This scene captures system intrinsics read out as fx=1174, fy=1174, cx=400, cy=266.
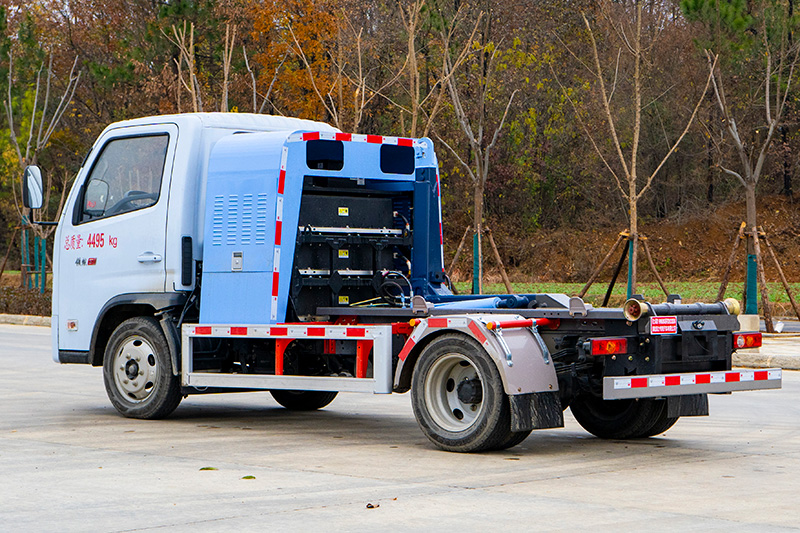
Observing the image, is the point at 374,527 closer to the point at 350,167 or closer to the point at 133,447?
the point at 133,447

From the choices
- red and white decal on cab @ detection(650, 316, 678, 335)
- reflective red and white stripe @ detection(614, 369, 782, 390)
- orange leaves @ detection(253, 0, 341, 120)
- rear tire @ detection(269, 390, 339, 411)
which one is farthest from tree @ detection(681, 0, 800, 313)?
red and white decal on cab @ detection(650, 316, 678, 335)

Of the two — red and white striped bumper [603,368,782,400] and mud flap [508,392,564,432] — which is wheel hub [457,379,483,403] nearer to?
mud flap [508,392,564,432]

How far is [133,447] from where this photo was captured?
30.5 ft

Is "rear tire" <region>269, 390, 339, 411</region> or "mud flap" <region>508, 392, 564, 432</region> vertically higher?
"mud flap" <region>508, 392, 564, 432</region>

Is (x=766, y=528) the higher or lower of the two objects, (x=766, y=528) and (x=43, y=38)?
the lower

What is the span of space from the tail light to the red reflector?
1.13 m

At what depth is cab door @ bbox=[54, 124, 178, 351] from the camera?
11.0 metres

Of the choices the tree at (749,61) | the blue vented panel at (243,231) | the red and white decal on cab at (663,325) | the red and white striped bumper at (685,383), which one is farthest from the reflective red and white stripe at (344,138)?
the tree at (749,61)

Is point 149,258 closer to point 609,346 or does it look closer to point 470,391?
point 470,391

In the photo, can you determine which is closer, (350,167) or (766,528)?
(766,528)

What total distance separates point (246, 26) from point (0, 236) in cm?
2560

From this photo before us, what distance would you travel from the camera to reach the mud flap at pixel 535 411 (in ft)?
28.1

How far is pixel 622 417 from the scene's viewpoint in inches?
391

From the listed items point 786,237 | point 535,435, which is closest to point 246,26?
point 786,237
